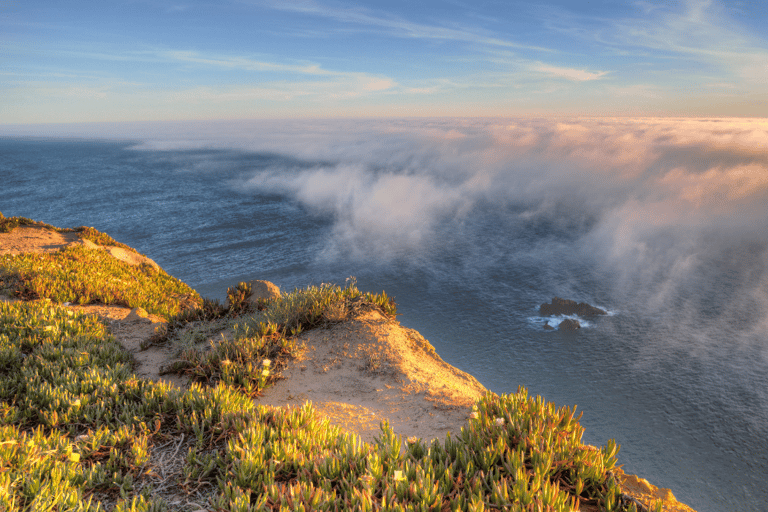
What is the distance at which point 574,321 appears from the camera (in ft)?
381

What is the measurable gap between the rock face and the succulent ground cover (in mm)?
124652

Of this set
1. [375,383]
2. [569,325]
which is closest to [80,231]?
[375,383]

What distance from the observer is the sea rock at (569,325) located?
114562 millimetres

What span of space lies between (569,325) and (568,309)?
11.0m

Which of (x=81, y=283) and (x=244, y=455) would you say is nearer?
(x=244, y=455)

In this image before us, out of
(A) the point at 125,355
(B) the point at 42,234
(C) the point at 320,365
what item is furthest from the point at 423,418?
(B) the point at 42,234

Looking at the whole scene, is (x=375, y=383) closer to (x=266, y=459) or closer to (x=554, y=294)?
(x=266, y=459)

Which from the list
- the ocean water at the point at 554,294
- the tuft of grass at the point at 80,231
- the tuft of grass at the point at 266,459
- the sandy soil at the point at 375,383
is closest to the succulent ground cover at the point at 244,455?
the tuft of grass at the point at 266,459

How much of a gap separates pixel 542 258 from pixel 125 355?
16691 centimetres

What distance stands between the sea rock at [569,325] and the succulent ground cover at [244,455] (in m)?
119

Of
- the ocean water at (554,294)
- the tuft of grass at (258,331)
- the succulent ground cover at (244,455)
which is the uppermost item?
the succulent ground cover at (244,455)

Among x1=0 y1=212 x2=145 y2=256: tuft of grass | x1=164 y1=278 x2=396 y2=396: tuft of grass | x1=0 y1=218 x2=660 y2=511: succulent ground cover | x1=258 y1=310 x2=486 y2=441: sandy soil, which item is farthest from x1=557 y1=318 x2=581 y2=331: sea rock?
x1=0 y1=218 x2=660 y2=511: succulent ground cover

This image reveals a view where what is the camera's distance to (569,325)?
378 ft

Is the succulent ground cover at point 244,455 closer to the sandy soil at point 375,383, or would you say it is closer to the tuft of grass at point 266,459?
the tuft of grass at point 266,459
